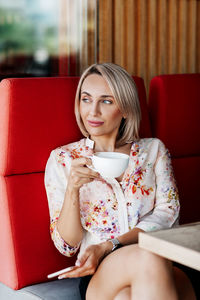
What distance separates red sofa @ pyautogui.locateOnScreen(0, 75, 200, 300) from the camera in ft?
5.79

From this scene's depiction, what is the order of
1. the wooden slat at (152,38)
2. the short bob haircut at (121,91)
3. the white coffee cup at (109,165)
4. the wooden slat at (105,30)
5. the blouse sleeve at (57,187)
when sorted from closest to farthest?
the white coffee cup at (109,165), the blouse sleeve at (57,187), the short bob haircut at (121,91), the wooden slat at (105,30), the wooden slat at (152,38)

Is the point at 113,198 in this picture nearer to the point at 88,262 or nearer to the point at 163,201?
the point at 163,201

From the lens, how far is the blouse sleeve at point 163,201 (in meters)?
1.75

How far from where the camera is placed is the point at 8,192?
5.77ft

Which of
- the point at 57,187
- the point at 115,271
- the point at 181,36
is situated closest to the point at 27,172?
the point at 57,187

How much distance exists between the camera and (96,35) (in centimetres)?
311

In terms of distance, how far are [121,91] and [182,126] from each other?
1.72ft

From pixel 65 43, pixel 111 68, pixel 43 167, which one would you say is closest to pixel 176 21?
pixel 65 43

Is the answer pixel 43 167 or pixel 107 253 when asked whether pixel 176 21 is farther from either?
pixel 107 253

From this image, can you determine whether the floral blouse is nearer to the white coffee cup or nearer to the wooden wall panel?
the white coffee cup

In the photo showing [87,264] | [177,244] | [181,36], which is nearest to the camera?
[177,244]

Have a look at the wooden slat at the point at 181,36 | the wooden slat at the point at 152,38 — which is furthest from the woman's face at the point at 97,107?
the wooden slat at the point at 181,36

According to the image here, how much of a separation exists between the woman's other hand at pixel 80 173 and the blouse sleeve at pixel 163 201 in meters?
0.27

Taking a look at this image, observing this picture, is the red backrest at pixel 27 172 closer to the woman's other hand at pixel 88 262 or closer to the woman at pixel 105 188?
the woman at pixel 105 188
